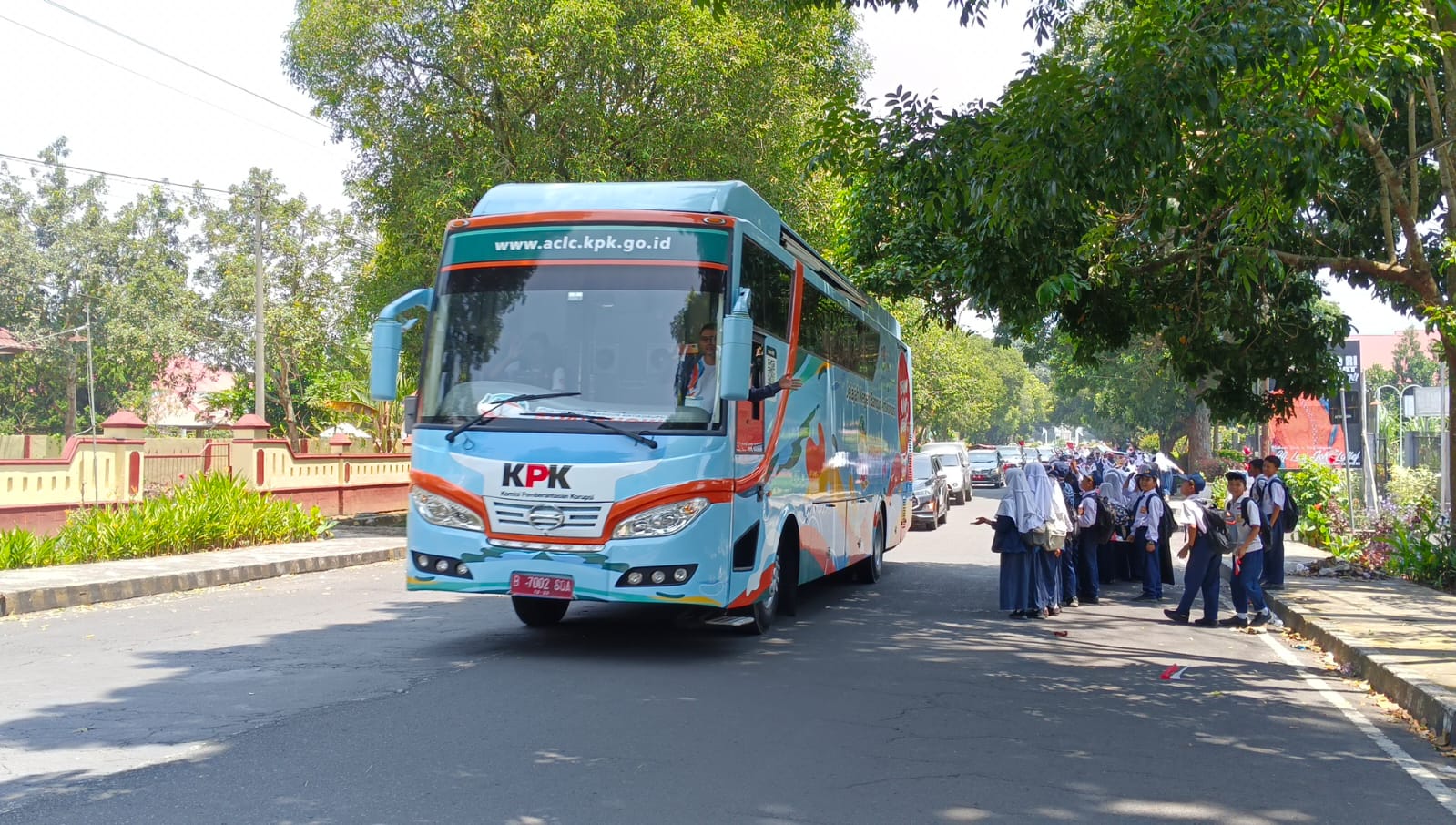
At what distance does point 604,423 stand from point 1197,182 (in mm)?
5662

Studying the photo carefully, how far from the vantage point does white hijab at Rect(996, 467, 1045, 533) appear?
1248cm

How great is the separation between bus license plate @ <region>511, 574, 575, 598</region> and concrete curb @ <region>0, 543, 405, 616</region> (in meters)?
6.46

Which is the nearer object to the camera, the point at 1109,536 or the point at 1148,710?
the point at 1148,710

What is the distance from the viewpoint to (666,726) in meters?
7.03

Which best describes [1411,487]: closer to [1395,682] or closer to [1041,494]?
[1041,494]

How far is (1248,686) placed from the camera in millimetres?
9148

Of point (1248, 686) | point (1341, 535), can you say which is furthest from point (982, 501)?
point (1248, 686)

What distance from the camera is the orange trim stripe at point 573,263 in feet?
30.0

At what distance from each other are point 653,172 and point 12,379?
39.4 meters

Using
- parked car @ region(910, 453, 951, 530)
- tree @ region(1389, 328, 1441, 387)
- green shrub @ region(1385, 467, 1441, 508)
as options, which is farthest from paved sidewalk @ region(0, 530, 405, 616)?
tree @ region(1389, 328, 1441, 387)

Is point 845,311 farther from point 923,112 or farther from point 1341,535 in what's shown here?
point 1341,535

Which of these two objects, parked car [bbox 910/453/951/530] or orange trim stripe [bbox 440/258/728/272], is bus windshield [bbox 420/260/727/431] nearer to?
orange trim stripe [bbox 440/258/728/272]

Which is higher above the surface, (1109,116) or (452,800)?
(1109,116)

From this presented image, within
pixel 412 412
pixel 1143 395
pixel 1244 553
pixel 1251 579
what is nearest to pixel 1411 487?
pixel 1251 579
